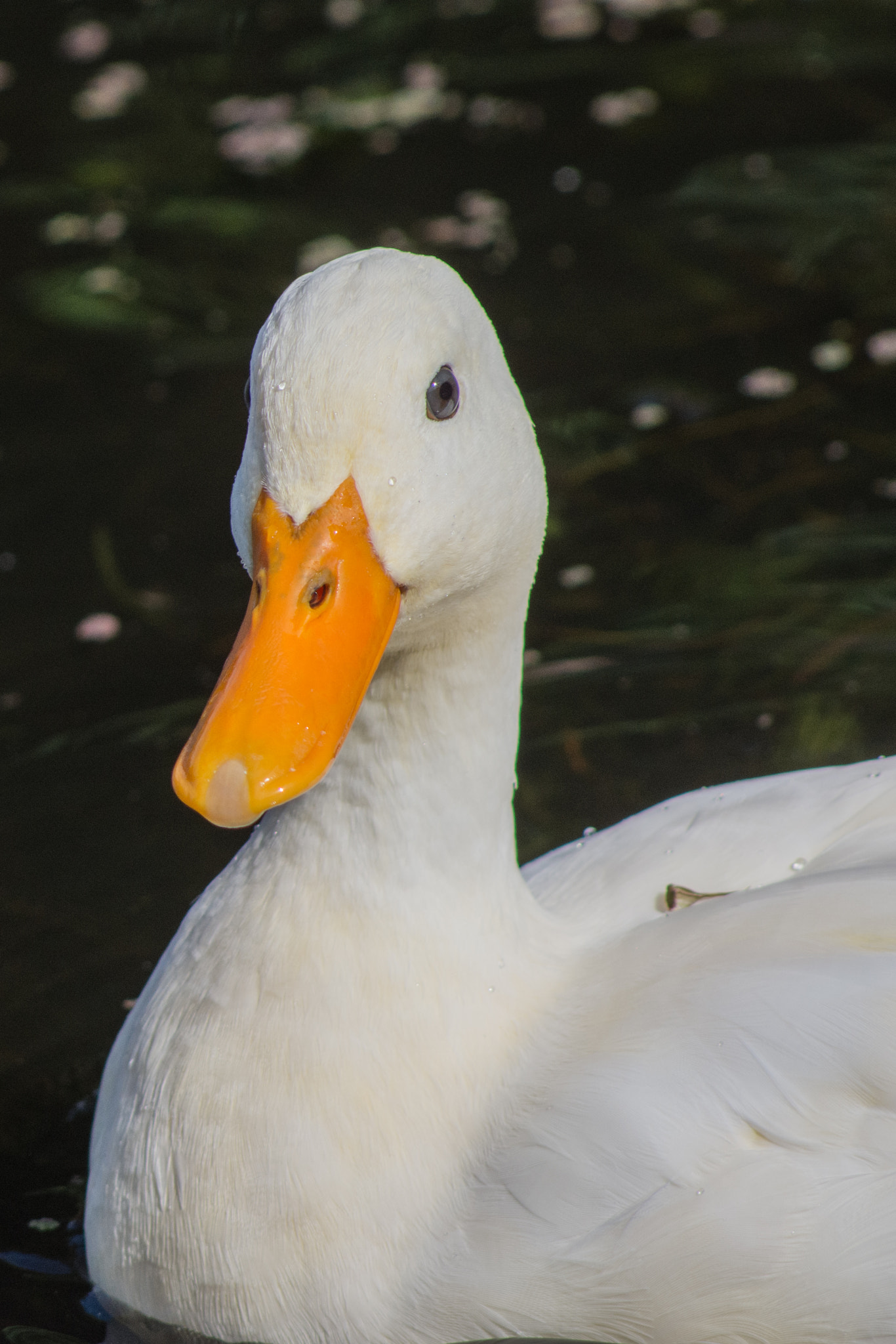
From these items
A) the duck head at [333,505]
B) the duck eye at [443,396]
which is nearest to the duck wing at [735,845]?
the duck head at [333,505]

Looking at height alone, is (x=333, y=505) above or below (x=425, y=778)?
above

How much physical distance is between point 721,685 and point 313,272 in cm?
220

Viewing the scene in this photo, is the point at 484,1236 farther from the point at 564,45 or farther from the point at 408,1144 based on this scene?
the point at 564,45

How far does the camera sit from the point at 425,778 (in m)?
2.41

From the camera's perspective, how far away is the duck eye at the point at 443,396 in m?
2.13

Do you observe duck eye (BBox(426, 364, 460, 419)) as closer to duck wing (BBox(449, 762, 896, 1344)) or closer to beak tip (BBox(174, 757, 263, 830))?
beak tip (BBox(174, 757, 263, 830))

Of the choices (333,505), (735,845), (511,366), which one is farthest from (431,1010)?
(511,366)

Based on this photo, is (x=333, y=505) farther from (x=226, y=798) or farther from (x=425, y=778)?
(x=425, y=778)

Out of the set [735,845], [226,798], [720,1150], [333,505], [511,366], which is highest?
[333,505]

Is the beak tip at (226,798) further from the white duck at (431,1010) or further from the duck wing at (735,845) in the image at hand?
the duck wing at (735,845)

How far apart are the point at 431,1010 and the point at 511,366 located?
325cm

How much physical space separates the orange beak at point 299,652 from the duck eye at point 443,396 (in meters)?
0.15

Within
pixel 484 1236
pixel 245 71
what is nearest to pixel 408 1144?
pixel 484 1236

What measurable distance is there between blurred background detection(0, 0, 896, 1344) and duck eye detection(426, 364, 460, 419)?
4.86 ft
